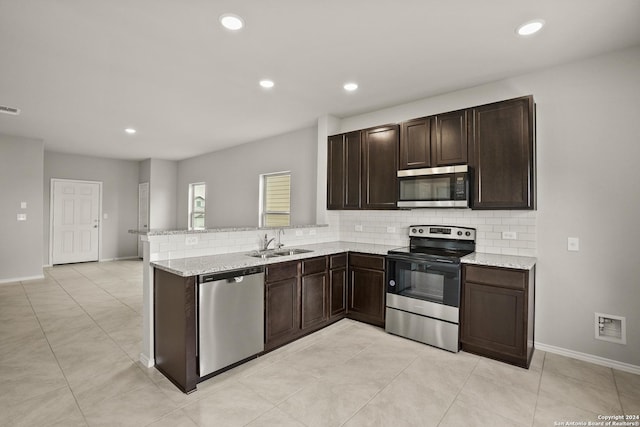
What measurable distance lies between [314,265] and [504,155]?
7.17 feet

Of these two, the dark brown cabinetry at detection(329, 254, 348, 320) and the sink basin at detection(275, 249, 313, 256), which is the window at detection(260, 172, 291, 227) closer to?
the sink basin at detection(275, 249, 313, 256)

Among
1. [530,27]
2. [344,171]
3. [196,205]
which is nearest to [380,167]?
[344,171]

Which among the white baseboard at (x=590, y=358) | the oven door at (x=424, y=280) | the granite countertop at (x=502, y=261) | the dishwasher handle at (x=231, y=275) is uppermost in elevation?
the granite countertop at (x=502, y=261)

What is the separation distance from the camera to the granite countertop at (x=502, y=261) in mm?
2701

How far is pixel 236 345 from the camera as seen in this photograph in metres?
2.63

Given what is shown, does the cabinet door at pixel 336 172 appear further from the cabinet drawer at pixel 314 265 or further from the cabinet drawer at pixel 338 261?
the cabinet drawer at pixel 314 265

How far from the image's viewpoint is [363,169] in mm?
4098

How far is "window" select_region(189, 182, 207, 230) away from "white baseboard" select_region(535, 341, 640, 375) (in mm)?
7001

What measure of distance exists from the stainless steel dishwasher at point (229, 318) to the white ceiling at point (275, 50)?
77.6 inches

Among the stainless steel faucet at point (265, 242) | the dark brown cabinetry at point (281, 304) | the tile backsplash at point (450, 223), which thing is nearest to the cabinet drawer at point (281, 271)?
the dark brown cabinetry at point (281, 304)

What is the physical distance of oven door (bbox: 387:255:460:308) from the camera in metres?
3.00

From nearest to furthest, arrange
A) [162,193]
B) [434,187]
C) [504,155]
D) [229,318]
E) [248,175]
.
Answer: [229,318] → [504,155] → [434,187] → [248,175] → [162,193]

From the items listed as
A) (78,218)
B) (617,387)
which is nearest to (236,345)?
(617,387)

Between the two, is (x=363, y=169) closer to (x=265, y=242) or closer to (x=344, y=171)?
(x=344, y=171)
